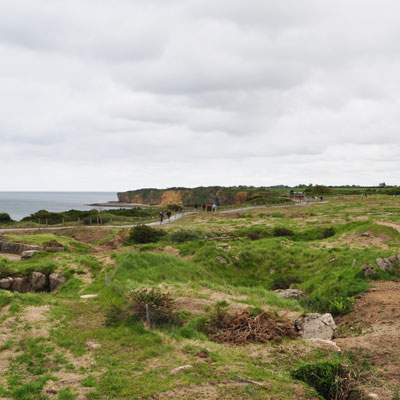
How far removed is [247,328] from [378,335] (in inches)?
189

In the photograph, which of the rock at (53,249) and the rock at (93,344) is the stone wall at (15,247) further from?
the rock at (93,344)

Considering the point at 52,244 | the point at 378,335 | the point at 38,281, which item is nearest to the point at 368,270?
the point at 378,335

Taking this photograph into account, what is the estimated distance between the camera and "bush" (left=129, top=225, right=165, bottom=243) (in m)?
34.3

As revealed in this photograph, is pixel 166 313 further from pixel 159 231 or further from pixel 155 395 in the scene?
pixel 159 231

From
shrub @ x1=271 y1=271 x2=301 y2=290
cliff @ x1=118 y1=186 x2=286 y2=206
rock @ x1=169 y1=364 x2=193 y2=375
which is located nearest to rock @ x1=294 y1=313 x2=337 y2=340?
rock @ x1=169 y1=364 x2=193 y2=375

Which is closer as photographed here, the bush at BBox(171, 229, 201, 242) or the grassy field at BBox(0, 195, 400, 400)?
the grassy field at BBox(0, 195, 400, 400)

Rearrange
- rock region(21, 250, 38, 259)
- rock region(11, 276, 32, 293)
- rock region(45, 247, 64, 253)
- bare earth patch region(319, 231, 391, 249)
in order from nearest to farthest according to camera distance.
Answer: rock region(11, 276, 32, 293), bare earth patch region(319, 231, 391, 249), rock region(21, 250, 38, 259), rock region(45, 247, 64, 253)

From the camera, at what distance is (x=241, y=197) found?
4818 inches

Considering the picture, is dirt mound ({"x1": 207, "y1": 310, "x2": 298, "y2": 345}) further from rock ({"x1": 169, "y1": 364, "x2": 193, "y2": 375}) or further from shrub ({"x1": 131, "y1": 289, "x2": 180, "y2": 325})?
rock ({"x1": 169, "y1": 364, "x2": 193, "y2": 375})

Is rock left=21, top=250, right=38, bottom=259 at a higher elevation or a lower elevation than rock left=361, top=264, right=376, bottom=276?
higher

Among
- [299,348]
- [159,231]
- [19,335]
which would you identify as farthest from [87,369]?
[159,231]

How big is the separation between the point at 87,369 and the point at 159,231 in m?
26.6

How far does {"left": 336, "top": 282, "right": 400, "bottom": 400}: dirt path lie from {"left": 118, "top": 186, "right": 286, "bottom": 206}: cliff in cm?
8783

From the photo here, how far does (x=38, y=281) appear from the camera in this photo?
2023 cm
